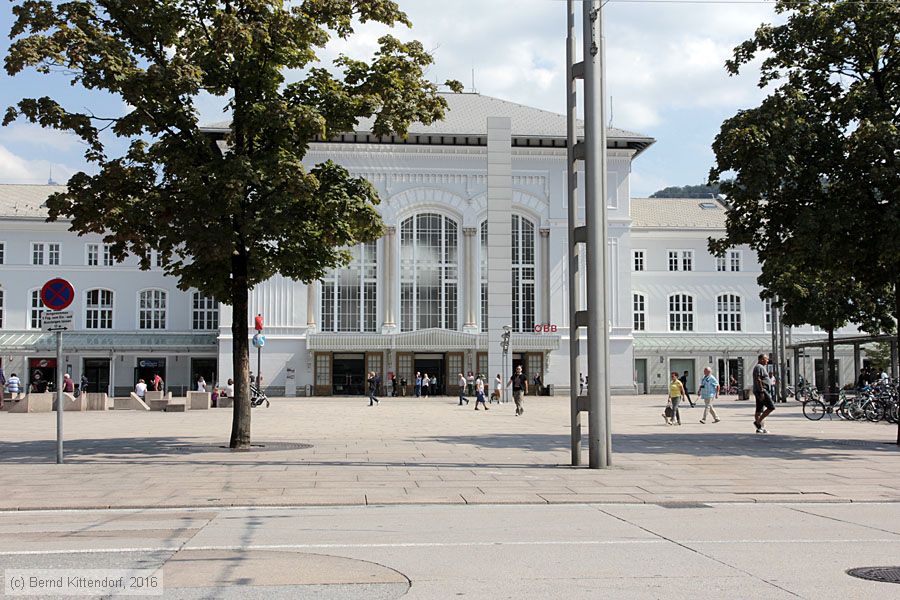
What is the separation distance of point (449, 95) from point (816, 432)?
53.9 metres

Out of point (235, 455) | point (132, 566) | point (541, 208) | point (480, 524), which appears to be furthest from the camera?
point (541, 208)

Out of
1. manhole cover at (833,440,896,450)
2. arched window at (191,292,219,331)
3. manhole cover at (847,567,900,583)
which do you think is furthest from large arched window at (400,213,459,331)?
manhole cover at (847,567,900,583)

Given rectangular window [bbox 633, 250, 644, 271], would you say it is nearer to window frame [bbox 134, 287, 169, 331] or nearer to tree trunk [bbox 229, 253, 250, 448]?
window frame [bbox 134, 287, 169, 331]

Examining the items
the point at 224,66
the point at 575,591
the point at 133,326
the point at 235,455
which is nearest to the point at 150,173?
the point at 224,66

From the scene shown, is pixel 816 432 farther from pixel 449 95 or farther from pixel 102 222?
pixel 449 95

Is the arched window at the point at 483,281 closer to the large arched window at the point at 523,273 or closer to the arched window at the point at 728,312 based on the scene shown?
the large arched window at the point at 523,273

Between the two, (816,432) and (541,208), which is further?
(541,208)

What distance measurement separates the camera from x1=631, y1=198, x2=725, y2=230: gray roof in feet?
253

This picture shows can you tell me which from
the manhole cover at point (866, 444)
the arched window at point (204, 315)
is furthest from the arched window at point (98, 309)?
Result: the manhole cover at point (866, 444)

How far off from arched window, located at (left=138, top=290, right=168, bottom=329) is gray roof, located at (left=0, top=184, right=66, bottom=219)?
9.75m

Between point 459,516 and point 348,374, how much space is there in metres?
56.3

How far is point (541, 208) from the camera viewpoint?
68125 mm

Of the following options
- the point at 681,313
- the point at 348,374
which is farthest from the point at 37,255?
the point at 681,313

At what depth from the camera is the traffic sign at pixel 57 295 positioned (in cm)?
1638
